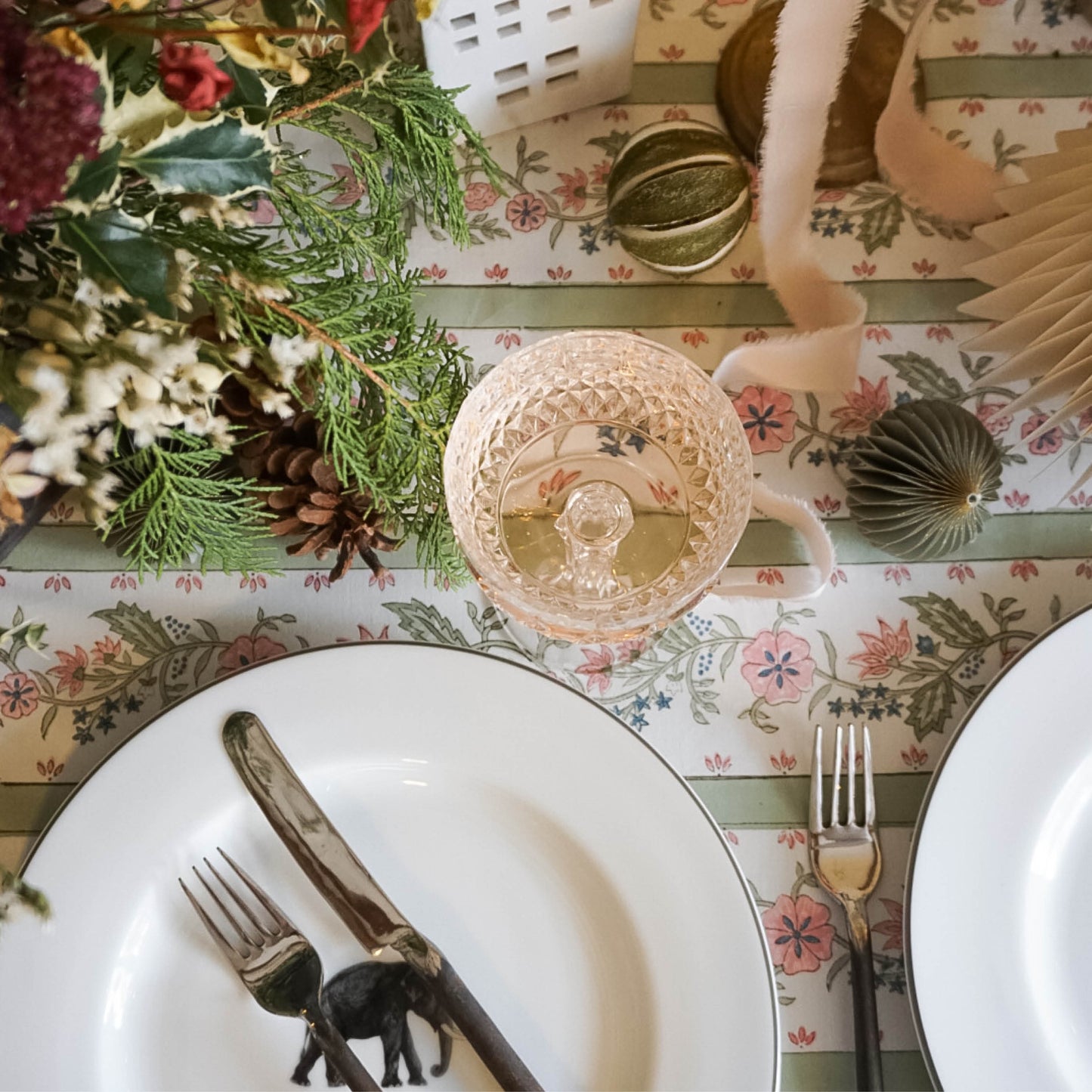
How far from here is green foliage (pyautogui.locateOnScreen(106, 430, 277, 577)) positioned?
0.52 meters

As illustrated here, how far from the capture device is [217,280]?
0.45 metres

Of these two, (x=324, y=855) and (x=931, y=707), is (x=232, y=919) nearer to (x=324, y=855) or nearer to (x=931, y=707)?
(x=324, y=855)

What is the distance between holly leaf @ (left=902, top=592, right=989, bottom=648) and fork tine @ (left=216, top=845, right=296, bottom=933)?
0.47 meters

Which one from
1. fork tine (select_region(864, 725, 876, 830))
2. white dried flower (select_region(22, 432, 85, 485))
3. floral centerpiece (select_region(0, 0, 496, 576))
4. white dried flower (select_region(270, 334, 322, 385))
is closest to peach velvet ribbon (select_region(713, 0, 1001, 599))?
fork tine (select_region(864, 725, 876, 830))

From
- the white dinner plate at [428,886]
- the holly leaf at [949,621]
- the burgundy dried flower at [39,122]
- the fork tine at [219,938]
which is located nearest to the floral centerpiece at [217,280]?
the burgundy dried flower at [39,122]

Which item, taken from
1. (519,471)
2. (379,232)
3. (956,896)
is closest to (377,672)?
(519,471)

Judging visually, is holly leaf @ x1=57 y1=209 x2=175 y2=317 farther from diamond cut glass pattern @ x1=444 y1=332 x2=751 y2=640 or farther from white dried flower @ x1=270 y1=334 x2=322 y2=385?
diamond cut glass pattern @ x1=444 y1=332 x2=751 y2=640

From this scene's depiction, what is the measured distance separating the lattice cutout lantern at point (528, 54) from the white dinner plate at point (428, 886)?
1.25 ft

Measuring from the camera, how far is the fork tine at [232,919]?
0.58m

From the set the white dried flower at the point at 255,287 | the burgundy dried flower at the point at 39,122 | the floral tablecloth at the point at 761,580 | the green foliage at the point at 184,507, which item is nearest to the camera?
the burgundy dried flower at the point at 39,122

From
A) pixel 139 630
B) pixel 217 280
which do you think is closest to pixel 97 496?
pixel 217 280

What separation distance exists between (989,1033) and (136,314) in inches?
23.8

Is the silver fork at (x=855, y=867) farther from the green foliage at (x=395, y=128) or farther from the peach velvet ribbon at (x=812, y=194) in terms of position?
the green foliage at (x=395, y=128)

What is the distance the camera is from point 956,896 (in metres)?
0.56
